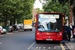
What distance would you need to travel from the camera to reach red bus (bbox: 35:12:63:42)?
16297 millimetres

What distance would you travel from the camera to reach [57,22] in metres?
16.6

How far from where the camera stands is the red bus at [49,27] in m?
16.3

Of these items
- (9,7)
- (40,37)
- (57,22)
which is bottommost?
(40,37)

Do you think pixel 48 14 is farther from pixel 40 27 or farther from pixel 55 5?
pixel 55 5

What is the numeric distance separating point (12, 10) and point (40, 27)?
87.7ft

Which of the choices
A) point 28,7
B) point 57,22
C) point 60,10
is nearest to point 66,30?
point 57,22

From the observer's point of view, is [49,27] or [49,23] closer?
[49,27]

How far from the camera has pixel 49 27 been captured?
16.4 meters

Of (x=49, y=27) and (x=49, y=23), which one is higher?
(x=49, y=23)

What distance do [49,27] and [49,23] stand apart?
1.28 ft

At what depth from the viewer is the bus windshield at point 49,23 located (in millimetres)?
16375

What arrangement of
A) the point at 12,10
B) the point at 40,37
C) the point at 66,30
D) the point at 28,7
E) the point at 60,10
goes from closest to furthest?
the point at 40,37
the point at 66,30
the point at 60,10
the point at 12,10
the point at 28,7

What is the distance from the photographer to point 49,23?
16.6 m

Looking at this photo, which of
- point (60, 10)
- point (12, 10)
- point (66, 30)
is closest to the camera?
point (66, 30)
